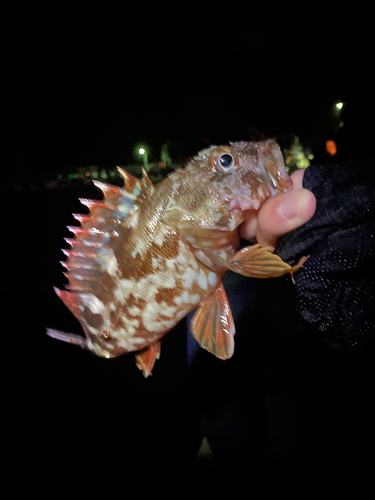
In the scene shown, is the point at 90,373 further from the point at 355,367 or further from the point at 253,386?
the point at 355,367

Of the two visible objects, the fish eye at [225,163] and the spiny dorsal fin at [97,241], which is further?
the spiny dorsal fin at [97,241]

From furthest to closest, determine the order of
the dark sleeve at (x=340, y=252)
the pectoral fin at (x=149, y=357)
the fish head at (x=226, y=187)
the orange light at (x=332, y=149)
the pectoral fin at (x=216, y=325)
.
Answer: the orange light at (x=332, y=149)
the pectoral fin at (x=149, y=357)
the pectoral fin at (x=216, y=325)
the fish head at (x=226, y=187)
the dark sleeve at (x=340, y=252)

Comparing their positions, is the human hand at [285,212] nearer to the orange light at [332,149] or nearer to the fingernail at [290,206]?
the fingernail at [290,206]

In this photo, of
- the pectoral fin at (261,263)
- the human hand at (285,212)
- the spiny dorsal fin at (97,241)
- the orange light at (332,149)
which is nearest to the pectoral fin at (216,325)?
the pectoral fin at (261,263)

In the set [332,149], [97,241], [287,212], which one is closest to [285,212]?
[287,212]

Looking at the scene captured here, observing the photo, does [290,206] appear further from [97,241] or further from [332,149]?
[332,149]

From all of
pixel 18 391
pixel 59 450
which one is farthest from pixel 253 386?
pixel 18 391

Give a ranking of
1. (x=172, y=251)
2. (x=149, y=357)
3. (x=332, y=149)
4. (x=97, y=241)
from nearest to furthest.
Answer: (x=172, y=251)
(x=97, y=241)
(x=149, y=357)
(x=332, y=149)

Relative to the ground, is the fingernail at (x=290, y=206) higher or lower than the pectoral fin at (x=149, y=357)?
higher
